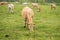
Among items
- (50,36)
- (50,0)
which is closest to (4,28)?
(50,36)

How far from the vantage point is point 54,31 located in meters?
11.0

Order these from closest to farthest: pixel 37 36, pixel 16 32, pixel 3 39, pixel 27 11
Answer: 1. pixel 3 39
2. pixel 37 36
3. pixel 16 32
4. pixel 27 11

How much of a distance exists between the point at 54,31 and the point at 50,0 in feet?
91.8

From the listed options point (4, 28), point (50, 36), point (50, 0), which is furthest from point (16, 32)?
point (50, 0)

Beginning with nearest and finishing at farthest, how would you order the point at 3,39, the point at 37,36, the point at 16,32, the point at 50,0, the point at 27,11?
the point at 3,39 → the point at 37,36 → the point at 16,32 → the point at 27,11 → the point at 50,0

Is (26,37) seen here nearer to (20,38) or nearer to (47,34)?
(20,38)

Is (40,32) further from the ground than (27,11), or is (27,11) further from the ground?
(27,11)

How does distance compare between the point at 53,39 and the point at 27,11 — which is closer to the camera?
the point at 53,39

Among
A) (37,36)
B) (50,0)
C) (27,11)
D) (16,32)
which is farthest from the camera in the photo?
(50,0)

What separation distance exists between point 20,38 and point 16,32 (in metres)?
1.24

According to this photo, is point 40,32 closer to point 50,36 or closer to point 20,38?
point 50,36

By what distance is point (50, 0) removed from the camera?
38500 mm

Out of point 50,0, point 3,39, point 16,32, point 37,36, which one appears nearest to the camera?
point 3,39

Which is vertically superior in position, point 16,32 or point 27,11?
point 27,11
